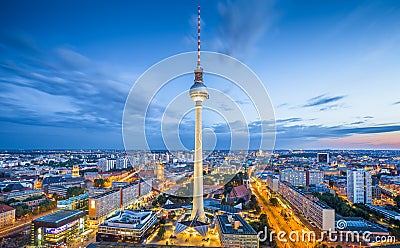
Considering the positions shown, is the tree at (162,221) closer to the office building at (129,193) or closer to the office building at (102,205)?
the office building at (102,205)

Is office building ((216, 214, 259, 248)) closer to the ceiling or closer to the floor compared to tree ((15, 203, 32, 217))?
closer to the ceiling

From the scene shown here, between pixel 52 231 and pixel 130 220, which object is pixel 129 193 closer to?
pixel 130 220

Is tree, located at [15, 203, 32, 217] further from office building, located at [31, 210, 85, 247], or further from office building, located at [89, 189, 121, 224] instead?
office building, located at [31, 210, 85, 247]

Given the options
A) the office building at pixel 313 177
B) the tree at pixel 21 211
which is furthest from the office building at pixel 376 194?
the tree at pixel 21 211

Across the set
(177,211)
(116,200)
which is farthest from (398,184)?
(116,200)

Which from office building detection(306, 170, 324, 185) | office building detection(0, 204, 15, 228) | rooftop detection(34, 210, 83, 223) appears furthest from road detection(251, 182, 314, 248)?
office building detection(0, 204, 15, 228)
